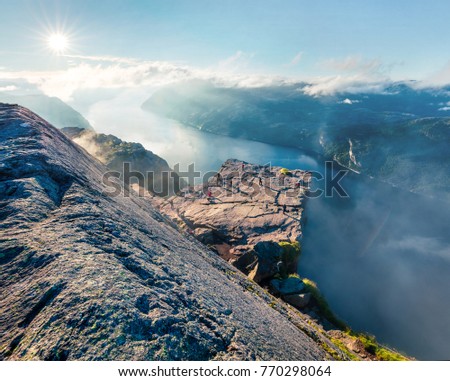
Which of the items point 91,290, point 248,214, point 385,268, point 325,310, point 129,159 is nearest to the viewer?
point 91,290

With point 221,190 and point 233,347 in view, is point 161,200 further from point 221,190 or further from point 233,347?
point 233,347

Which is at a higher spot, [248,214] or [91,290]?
[91,290]

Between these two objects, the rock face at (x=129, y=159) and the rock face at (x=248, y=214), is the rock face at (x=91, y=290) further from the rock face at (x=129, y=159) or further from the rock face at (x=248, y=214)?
the rock face at (x=129, y=159)

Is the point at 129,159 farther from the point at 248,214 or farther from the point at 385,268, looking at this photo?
A: the point at 385,268

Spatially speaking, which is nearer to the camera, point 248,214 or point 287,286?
point 287,286

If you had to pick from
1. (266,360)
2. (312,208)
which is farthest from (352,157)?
(266,360)

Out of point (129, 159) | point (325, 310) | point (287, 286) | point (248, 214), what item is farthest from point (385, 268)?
point (129, 159)

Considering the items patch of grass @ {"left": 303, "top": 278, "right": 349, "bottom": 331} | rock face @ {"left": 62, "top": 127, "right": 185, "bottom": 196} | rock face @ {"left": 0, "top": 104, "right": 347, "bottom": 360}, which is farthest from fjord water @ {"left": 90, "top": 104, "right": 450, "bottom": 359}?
rock face @ {"left": 62, "top": 127, "right": 185, "bottom": 196}
